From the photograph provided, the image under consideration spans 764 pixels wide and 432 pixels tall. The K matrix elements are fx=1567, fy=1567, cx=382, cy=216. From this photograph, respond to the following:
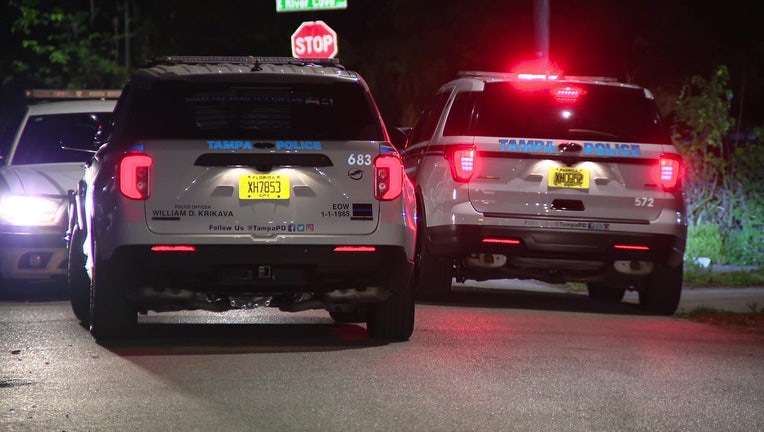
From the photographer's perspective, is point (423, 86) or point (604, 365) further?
point (423, 86)

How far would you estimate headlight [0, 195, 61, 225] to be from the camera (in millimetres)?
13812

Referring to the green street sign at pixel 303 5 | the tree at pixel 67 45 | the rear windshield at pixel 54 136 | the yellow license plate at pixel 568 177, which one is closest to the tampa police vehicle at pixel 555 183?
the yellow license plate at pixel 568 177

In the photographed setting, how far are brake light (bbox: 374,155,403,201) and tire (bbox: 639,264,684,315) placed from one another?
13.1ft

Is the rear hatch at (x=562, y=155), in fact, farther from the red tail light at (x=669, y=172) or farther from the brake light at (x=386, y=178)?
the brake light at (x=386, y=178)

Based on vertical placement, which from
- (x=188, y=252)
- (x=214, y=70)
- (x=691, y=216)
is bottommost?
(x=691, y=216)

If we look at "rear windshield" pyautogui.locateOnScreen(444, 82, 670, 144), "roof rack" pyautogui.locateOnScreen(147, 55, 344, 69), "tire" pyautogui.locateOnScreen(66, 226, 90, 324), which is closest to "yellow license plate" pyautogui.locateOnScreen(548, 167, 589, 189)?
"rear windshield" pyautogui.locateOnScreen(444, 82, 670, 144)

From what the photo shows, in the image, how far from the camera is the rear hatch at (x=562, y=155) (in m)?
12.6

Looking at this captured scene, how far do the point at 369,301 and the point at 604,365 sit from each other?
158 cm

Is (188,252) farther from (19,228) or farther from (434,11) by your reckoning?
(434,11)

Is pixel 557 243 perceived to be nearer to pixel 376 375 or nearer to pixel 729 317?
pixel 729 317

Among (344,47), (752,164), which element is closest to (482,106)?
(752,164)

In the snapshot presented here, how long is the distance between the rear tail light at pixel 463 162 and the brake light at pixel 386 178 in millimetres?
2751

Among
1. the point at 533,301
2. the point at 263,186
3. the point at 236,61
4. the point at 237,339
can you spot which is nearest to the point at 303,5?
the point at 533,301

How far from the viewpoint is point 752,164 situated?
18750 millimetres
